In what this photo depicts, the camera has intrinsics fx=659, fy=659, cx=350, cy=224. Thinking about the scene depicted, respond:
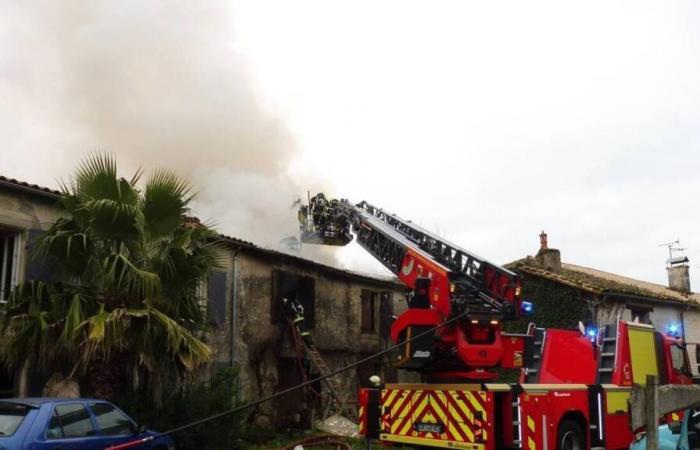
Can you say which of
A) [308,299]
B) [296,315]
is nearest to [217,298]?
[296,315]

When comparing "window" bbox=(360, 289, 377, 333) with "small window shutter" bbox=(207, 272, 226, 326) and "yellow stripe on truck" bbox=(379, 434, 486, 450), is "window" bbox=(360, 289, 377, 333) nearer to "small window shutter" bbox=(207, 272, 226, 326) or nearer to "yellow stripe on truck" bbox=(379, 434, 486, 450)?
"small window shutter" bbox=(207, 272, 226, 326)

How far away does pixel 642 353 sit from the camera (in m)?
11.5

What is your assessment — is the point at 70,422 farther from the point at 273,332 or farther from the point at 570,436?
the point at 273,332

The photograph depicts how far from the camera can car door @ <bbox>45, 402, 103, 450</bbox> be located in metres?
6.93

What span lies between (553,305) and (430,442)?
12029 mm

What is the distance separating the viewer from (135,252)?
940cm

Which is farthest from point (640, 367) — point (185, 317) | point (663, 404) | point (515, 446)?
point (185, 317)

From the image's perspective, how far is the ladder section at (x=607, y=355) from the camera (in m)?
11.0

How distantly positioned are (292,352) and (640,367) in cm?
788

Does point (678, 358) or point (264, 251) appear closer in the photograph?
point (678, 358)

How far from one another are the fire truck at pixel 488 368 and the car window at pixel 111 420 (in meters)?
3.90

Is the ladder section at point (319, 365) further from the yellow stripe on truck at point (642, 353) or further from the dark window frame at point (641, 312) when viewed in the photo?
the dark window frame at point (641, 312)

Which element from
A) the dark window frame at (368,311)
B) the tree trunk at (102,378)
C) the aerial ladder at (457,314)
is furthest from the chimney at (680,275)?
the tree trunk at (102,378)

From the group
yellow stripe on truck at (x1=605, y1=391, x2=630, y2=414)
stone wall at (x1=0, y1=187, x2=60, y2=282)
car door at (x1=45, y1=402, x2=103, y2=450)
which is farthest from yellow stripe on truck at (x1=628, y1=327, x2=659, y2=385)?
stone wall at (x1=0, y1=187, x2=60, y2=282)
